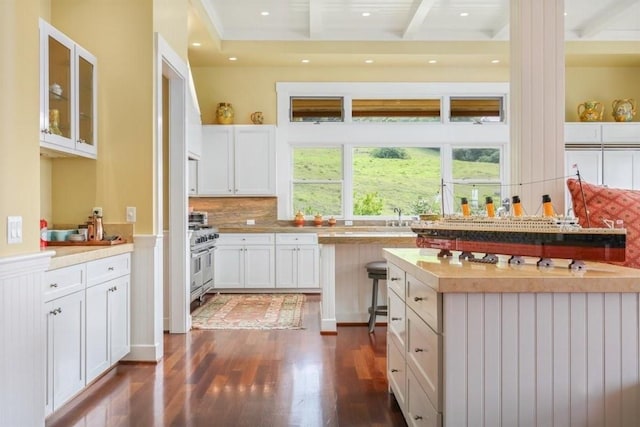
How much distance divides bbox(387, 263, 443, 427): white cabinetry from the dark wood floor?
33 centimetres

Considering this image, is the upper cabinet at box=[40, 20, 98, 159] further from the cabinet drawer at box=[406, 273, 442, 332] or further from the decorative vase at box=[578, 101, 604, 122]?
the decorative vase at box=[578, 101, 604, 122]

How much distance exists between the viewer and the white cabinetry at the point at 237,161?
281 inches

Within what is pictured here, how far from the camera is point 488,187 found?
7621 mm

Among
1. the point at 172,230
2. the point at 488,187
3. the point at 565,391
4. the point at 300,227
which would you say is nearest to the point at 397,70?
the point at 488,187

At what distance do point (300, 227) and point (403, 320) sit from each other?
4646mm

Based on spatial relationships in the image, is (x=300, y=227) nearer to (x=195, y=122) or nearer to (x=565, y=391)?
(x=195, y=122)

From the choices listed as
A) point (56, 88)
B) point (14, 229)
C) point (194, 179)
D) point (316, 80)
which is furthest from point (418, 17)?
point (14, 229)

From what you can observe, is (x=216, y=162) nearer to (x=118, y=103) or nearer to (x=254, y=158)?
(x=254, y=158)

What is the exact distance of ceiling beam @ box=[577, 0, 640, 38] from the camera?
5723 millimetres

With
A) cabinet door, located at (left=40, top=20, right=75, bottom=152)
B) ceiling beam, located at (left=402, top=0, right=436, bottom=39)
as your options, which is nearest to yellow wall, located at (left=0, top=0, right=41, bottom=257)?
cabinet door, located at (left=40, top=20, right=75, bottom=152)

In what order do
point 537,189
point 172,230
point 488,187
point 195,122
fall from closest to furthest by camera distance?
point 537,189, point 172,230, point 195,122, point 488,187

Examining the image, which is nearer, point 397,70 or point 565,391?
point 565,391

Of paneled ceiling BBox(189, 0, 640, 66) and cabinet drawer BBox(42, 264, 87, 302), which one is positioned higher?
paneled ceiling BBox(189, 0, 640, 66)

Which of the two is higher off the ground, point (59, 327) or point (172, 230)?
point (172, 230)
